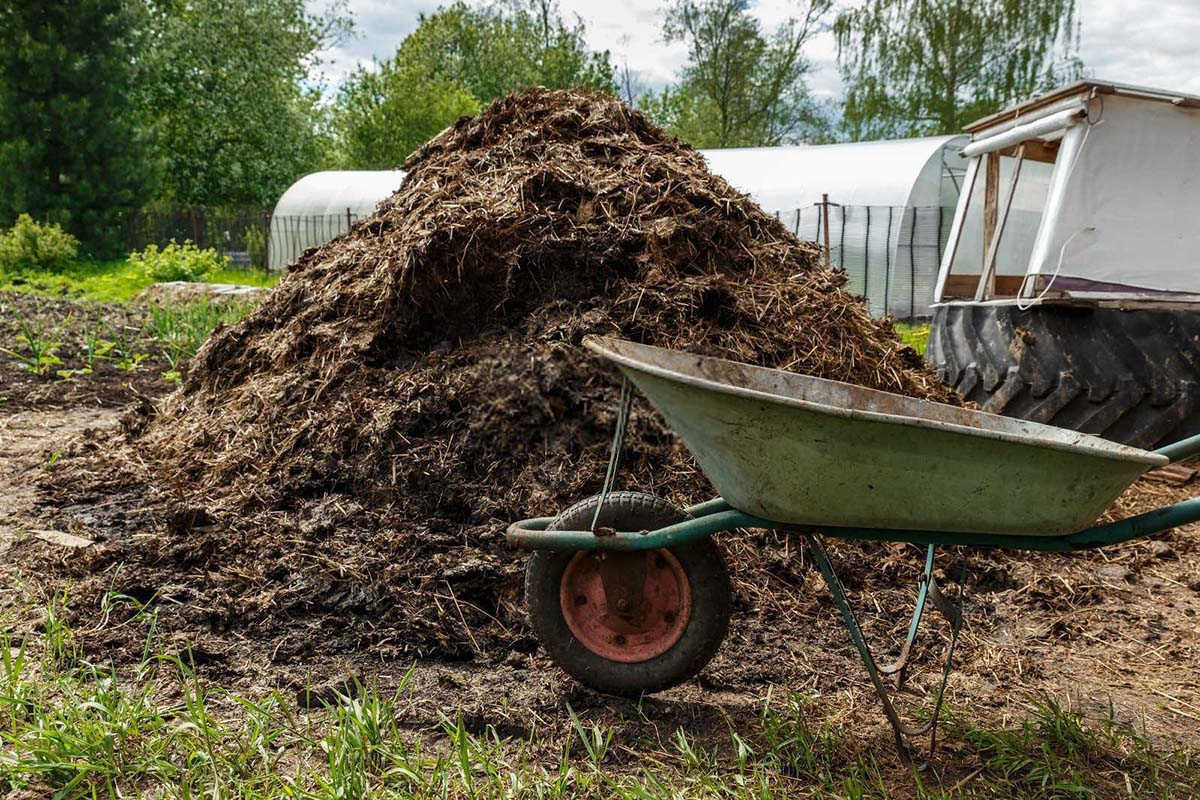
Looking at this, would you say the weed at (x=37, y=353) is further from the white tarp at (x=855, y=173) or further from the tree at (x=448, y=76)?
the tree at (x=448, y=76)

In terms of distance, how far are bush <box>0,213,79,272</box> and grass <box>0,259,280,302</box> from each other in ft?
1.01

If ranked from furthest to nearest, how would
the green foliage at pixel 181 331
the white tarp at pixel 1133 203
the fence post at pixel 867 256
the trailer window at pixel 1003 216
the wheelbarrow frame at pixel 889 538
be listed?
the fence post at pixel 867 256 → the green foliage at pixel 181 331 → the trailer window at pixel 1003 216 → the white tarp at pixel 1133 203 → the wheelbarrow frame at pixel 889 538

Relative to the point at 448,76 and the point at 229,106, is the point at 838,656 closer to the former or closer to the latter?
the point at 229,106

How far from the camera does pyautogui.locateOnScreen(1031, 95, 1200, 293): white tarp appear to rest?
14.0 feet

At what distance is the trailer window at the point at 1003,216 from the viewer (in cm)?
501

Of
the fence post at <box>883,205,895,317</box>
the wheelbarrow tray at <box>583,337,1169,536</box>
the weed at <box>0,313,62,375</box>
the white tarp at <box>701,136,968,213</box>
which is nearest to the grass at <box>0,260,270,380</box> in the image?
the weed at <box>0,313,62,375</box>

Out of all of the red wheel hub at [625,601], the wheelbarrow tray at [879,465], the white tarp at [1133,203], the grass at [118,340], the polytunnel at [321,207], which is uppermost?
the polytunnel at [321,207]

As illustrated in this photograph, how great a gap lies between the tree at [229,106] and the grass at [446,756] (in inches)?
1126

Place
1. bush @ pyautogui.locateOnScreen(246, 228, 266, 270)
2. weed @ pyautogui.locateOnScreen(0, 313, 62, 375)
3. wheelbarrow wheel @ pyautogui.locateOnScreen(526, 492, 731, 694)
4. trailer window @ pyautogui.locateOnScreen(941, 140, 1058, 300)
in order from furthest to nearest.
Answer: bush @ pyautogui.locateOnScreen(246, 228, 266, 270) → weed @ pyautogui.locateOnScreen(0, 313, 62, 375) → trailer window @ pyautogui.locateOnScreen(941, 140, 1058, 300) → wheelbarrow wheel @ pyautogui.locateOnScreen(526, 492, 731, 694)

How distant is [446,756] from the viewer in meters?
2.07

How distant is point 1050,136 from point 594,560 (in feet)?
11.8

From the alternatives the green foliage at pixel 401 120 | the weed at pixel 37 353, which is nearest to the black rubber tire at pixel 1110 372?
the weed at pixel 37 353

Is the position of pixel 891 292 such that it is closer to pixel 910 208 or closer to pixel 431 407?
pixel 910 208

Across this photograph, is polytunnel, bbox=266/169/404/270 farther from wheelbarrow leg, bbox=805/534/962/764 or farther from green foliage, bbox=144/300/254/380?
wheelbarrow leg, bbox=805/534/962/764
